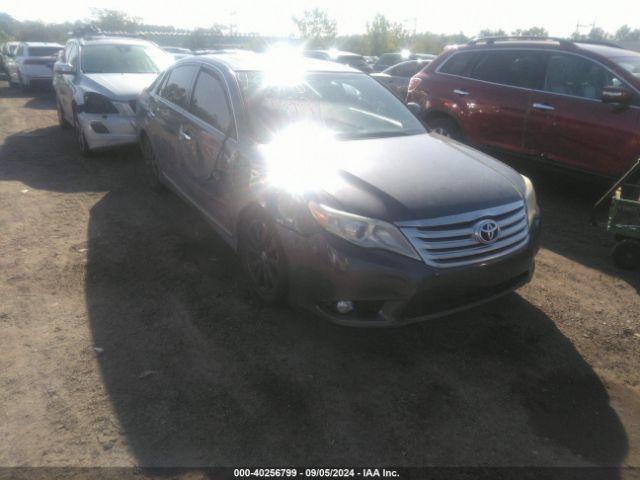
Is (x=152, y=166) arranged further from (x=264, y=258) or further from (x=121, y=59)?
(x=121, y=59)

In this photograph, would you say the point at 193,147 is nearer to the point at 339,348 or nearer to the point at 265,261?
the point at 265,261

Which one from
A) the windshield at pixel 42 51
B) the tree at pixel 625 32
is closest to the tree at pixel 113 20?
the windshield at pixel 42 51

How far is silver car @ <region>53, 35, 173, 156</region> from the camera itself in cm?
714

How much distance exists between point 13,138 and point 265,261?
8070mm

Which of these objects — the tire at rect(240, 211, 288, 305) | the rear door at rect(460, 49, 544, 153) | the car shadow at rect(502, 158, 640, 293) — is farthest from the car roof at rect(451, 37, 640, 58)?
the tire at rect(240, 211, 288, 305)

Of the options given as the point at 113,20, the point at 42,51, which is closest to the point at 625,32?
the point at 113,20

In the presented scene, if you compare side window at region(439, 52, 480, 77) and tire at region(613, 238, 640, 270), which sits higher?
side window at region(439, 52, 480, 77)

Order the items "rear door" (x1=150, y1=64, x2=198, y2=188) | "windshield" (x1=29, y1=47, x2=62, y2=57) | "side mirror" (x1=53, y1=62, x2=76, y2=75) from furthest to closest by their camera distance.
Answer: "windshield" (x1=29, y1=47, x2=62, y2=57)
"side mirror" (x1=53, y1=62, x2=76, y2=75)
"rear door" (x1=150, y1=64, x2=198, y2=188)

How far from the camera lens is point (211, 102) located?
14.2ft

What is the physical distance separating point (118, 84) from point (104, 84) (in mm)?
191

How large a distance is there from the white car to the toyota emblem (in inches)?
679

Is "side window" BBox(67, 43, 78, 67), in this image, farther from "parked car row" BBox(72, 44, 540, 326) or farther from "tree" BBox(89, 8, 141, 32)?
"tree" BBox(89, 8, 141, 32)

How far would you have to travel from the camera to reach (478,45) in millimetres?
6910

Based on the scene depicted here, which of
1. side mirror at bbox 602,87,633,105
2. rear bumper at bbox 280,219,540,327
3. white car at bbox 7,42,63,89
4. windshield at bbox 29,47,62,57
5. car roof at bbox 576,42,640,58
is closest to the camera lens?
rear bumper at bbox 280,219,540,327
